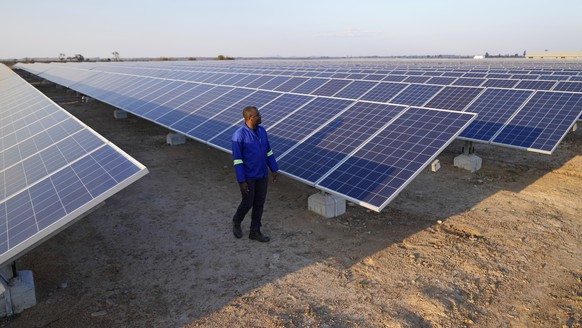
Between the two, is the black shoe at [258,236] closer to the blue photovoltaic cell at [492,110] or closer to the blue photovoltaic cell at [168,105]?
the blue photovoltaic cell at [492,110]

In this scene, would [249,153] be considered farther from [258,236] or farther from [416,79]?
[416,79]

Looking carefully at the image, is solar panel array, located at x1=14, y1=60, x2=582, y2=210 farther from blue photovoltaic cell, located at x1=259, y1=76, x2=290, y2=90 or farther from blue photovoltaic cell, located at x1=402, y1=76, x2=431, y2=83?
blue photovoltaic cell, located at x1=402, y1=76, x2=431, y2=83

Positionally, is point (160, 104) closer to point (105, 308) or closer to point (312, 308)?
point (105, 308)

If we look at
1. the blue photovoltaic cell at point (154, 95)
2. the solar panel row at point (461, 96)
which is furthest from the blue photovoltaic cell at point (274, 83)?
the blue photovoltaic cell at point (154, 95)

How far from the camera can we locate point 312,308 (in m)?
4.93

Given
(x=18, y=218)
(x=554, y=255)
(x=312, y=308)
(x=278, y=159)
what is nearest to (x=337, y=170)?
(x=278, y=159)

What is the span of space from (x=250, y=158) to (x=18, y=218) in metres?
3.26

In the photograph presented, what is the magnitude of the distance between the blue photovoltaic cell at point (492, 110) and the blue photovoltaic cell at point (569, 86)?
197 centimetres

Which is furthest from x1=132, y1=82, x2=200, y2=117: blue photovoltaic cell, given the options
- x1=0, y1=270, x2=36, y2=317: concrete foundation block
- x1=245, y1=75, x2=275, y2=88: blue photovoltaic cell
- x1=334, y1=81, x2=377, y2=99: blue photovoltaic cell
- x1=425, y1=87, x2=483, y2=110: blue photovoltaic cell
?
x1=425, y1=87, x2=483, y2=110: blue photovoltaic cell

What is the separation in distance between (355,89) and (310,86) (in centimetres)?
206

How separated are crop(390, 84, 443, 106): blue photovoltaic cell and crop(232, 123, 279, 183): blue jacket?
327 inches

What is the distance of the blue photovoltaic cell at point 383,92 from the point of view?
46.5 feet

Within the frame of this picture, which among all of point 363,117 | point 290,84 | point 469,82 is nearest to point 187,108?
point 290,84

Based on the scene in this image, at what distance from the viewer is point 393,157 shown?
6848mm
